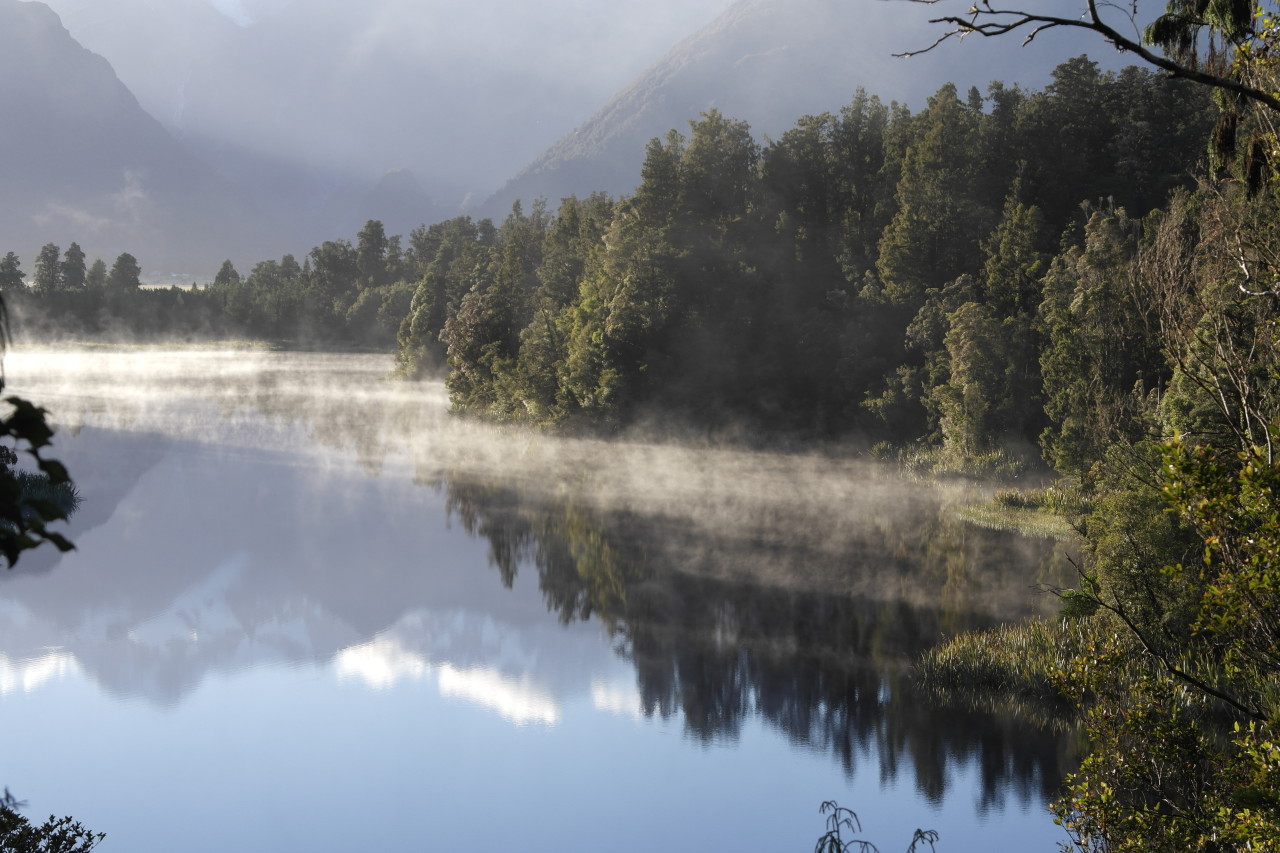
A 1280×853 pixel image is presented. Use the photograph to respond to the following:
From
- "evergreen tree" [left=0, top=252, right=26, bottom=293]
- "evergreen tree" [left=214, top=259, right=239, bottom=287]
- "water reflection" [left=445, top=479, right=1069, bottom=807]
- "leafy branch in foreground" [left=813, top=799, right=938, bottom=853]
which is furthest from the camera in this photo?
"evergreen tree" [left=214, top=259, right=239, bottom=287]

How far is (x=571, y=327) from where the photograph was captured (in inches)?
2080

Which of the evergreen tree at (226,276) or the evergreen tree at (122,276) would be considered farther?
the evergreen tree at (226,276)

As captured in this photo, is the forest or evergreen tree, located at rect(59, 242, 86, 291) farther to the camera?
evergreen tree, located at rect(59, 242, 86, 291)

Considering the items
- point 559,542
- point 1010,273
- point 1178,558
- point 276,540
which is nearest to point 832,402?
point 1010,273

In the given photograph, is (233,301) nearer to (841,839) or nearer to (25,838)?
(841,839)

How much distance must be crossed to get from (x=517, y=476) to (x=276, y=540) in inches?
470

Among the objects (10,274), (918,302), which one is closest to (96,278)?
(10,274)

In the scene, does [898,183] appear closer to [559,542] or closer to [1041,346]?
[1041,346]

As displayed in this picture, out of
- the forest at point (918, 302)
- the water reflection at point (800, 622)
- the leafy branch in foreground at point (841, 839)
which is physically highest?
the forest at point (918, 302)

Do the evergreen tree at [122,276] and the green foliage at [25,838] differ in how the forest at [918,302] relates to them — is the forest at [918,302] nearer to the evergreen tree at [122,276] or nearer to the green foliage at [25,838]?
the green foliage at [25,838]

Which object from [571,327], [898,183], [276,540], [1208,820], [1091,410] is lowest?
[276,540]

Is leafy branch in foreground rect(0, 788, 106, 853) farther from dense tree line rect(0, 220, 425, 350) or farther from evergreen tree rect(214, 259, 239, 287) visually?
evergreen tree rect(214, 259, 239, 287)

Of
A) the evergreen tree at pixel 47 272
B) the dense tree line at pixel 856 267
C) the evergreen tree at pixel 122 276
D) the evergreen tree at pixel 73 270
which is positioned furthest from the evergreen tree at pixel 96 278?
the dense tree line at pixel 856 267

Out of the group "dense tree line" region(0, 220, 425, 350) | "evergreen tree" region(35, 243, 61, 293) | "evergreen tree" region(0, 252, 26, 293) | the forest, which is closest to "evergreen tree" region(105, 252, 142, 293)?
"dense tree line" region(0, 220, 425, 350)
